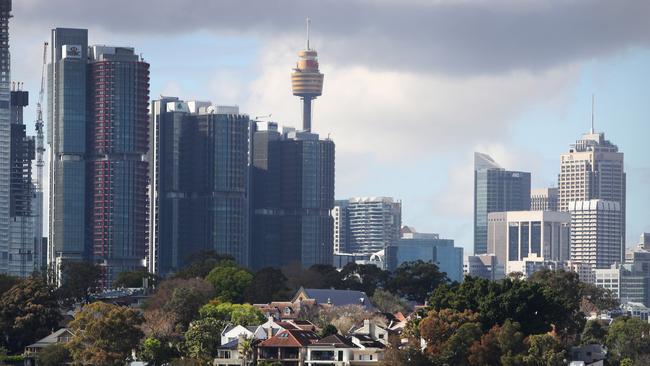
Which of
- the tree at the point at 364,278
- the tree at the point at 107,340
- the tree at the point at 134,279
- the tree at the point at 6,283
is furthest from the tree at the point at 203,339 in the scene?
the tree at the point at 134,279

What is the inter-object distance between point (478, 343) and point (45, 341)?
34.9m

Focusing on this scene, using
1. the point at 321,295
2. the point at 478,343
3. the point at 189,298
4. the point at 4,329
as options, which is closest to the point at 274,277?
the point at 321,295

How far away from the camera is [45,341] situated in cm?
13862

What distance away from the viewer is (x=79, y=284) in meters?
176

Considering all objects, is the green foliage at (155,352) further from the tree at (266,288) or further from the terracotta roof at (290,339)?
the tree at (266,288)

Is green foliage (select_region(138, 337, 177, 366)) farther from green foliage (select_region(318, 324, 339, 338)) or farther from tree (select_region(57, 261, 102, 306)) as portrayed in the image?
tree (select_region(57, 261, 102, 306))

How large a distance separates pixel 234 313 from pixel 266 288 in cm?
2892

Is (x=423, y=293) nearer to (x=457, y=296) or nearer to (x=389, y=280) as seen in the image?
(x=389, y=280)

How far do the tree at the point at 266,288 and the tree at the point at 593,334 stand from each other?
1482 inches

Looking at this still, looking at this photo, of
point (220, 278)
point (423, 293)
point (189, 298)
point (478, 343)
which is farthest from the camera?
point (423, 293)

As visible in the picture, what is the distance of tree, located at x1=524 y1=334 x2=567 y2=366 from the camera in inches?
4732

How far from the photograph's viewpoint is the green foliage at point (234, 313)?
143 m

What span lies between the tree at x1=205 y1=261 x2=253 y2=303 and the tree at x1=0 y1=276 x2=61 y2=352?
21771mm

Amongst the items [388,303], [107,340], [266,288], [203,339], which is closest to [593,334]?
[203,339]
